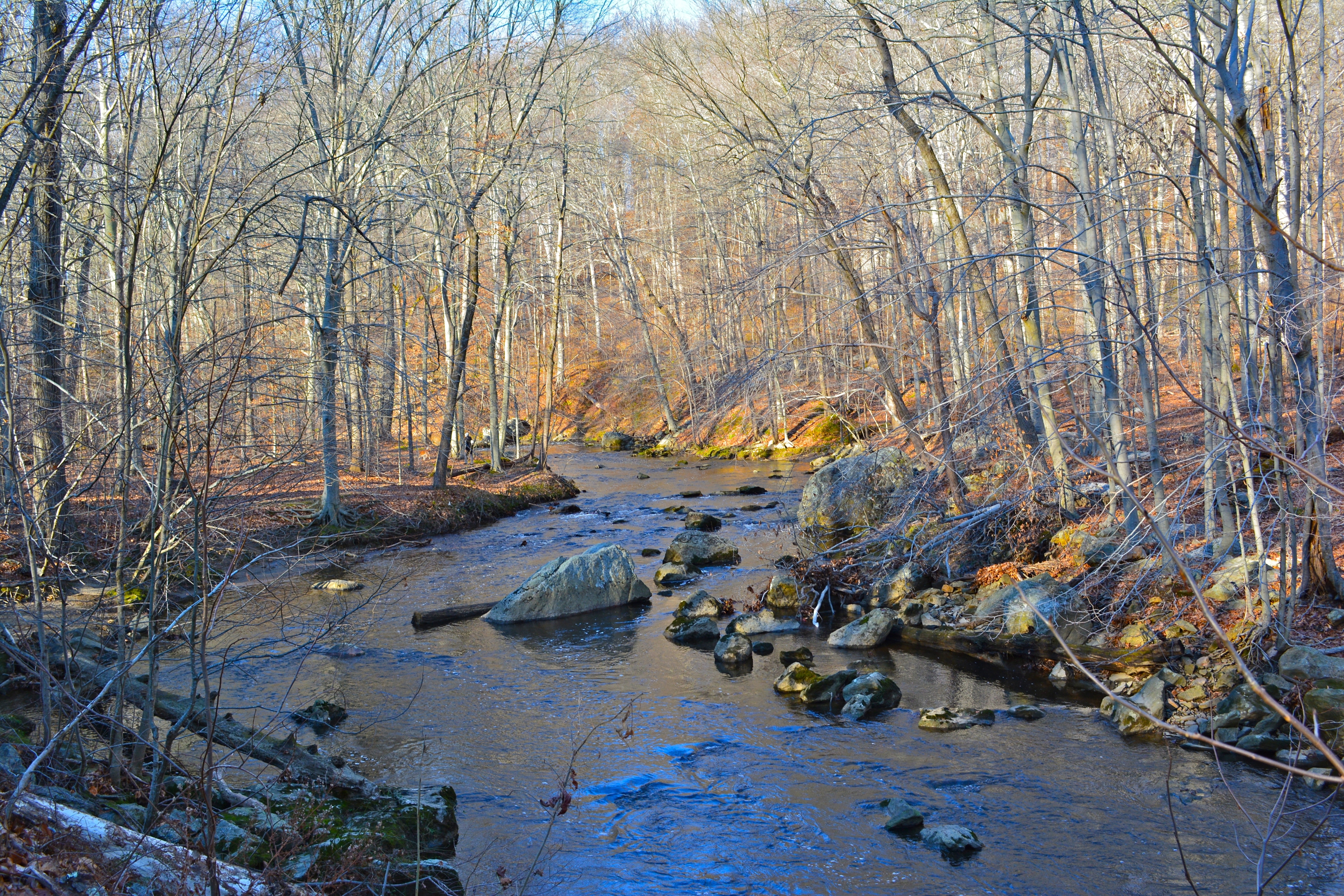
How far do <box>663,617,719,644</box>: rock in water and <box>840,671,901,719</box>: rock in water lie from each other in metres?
2.18

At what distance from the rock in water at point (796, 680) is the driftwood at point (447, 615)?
422 cm

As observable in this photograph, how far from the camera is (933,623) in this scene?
958 centimetres

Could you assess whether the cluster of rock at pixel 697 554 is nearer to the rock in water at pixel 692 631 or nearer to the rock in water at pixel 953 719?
A: the rock in water at pixel 692 631

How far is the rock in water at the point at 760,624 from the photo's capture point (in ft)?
32.4

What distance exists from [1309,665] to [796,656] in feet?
13.7

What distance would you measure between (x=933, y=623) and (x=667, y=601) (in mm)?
3359

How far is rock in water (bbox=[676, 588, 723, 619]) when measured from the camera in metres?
10.3

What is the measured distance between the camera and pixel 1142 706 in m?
6.71

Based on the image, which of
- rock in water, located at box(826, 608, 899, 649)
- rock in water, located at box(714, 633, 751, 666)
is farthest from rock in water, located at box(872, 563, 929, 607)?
rock in water, located at box(714, 633, 751, 666)

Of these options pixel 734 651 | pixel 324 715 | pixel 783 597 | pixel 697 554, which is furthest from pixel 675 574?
pixel 324 715

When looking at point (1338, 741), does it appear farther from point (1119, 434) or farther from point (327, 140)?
point (327, 140)

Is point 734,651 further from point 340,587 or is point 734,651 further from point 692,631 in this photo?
point 340,587

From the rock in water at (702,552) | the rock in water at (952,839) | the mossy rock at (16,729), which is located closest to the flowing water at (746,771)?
the rock in water at (952,839)

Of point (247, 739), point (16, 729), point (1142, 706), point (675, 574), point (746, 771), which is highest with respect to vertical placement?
point (247, 739)
